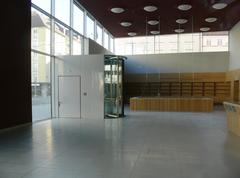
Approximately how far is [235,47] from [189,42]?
364cm

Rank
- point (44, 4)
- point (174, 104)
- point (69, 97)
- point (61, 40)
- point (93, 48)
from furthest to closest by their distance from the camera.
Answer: point (93, 48)
point (174, 104)
point (61, 40)
point (69, 97)
point (44, 4)

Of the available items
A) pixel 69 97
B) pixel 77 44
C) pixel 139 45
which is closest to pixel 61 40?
pixel 77 44

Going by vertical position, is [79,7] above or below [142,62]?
above

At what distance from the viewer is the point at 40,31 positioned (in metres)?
10.4

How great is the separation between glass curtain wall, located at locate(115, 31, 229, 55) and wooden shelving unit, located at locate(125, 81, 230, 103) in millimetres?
2694

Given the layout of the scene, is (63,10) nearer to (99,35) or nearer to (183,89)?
(99,35)

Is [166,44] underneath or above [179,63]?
above

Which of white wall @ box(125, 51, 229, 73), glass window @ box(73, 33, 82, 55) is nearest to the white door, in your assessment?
glass window @ box(73, 33, 82, 55)

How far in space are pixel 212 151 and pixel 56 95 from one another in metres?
8.14

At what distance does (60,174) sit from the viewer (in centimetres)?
403

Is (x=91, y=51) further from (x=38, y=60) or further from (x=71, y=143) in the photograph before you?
(x=71, y=143)

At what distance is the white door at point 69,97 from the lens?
37.9ft

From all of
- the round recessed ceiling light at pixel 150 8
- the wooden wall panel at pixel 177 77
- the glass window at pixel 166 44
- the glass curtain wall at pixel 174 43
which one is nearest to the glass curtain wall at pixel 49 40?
the round recessed ceiling light at pixel 150 8

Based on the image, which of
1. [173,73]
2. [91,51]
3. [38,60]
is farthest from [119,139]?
[173,73]
